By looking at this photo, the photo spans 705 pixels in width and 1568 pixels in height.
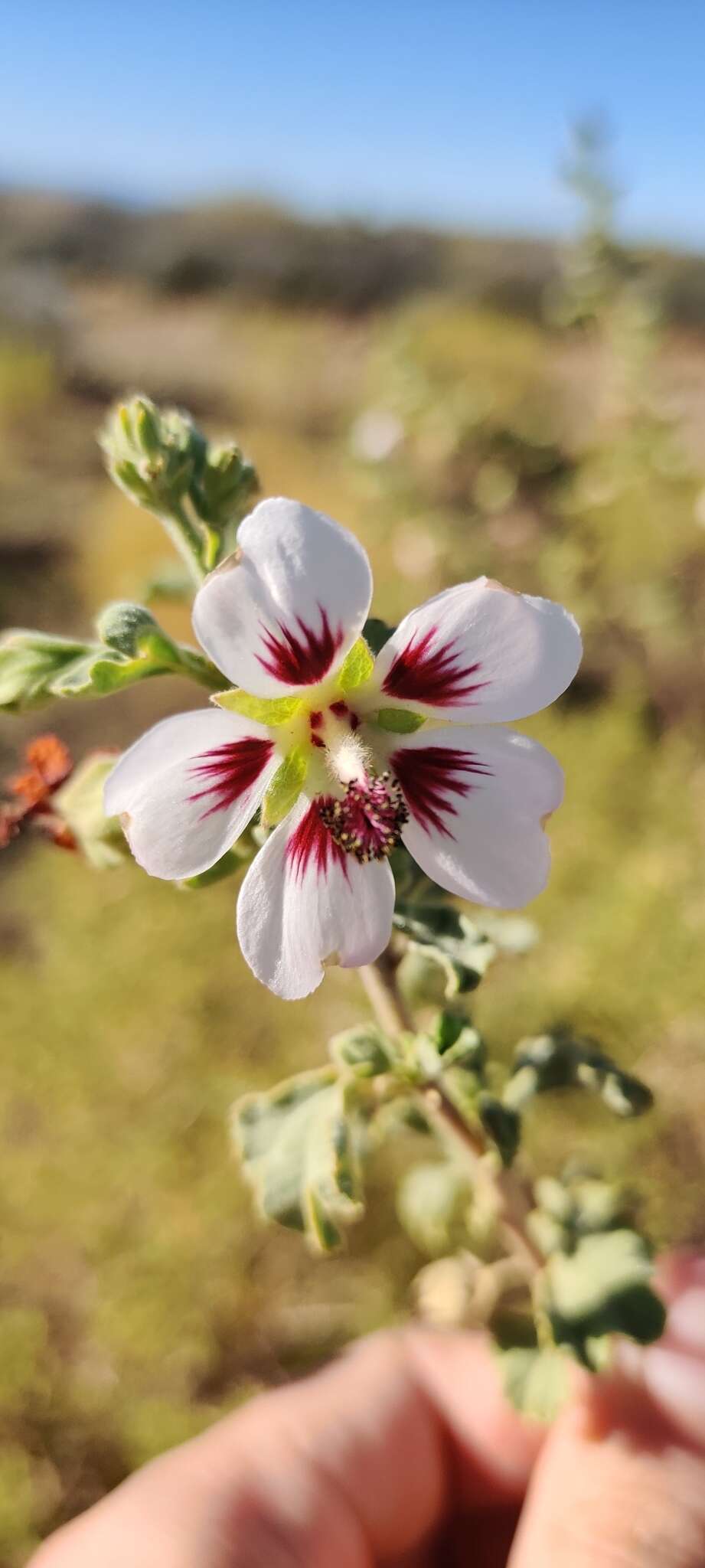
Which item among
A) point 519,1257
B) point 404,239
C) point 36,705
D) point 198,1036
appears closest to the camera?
point 36,705

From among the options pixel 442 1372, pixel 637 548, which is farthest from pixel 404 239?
pixel 442 1372

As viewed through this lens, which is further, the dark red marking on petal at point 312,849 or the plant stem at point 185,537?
the plant stem at point 185,537

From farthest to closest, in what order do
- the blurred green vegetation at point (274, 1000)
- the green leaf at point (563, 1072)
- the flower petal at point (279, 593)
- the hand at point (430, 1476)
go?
the blurred green vegetation at point (274, 1000) → the hand at point (430, 1476) → the green leaf at point (563, 1072) → the flower petal at point (279, 593)

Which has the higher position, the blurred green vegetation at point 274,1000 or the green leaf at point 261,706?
the green leaf at point 261,706

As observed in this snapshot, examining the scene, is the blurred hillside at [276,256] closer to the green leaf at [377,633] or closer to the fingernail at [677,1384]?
the fingernail at [677,1384]

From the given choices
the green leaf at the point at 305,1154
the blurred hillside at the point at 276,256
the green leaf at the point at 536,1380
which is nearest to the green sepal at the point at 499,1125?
the green leaf at the point at 305,1154

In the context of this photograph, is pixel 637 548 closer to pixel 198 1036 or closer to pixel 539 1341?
pixel 198 1036

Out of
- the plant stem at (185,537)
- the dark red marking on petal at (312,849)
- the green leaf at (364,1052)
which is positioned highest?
the plant stem at (185,537)
